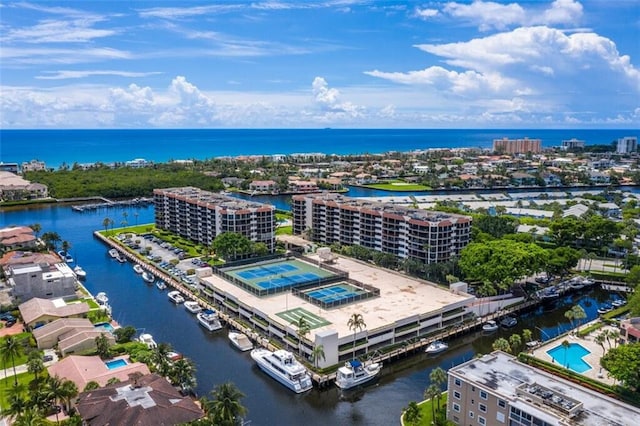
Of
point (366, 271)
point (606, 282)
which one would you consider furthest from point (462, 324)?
point (606, 282)

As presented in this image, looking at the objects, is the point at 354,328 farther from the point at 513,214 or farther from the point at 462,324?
the point at 513,214

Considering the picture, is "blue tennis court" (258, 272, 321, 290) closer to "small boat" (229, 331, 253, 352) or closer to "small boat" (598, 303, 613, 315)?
"small boat" (229, 331, 253, 352)

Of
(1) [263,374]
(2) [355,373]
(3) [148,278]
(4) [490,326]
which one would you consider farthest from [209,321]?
(4) [490,326]

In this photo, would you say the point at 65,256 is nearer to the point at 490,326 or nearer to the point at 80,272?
the point at 80,272

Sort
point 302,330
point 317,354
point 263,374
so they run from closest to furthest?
point 317,354 < point 263,374 < point 302,330

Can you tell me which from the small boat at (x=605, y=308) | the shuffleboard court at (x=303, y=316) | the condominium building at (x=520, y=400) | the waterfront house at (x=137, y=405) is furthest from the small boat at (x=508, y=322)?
the waterfront house at (x=137, y=405)

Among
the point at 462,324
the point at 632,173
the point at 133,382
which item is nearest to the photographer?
the point at 133,382
